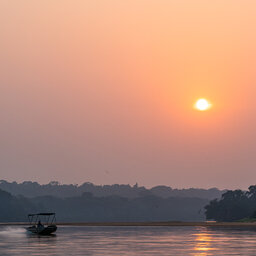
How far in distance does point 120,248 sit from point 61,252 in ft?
40.6

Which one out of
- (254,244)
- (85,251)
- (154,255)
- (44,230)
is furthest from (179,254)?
(44,230)

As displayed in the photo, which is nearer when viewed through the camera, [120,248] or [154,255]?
[154,255]

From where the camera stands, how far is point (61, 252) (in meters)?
115

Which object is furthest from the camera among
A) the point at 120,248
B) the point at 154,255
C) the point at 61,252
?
the point at 120,248

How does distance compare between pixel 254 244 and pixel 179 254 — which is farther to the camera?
pixel 254 244

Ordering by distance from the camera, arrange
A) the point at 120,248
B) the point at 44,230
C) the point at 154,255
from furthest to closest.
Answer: the point at 44,230, the point at 120,248, the point at 154,255

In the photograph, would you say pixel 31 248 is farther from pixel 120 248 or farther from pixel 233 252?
pixel 233 252

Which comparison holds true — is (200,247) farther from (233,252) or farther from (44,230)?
(44,230)

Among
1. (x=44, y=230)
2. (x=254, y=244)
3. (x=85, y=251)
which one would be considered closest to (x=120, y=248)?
(x=85, y=251)

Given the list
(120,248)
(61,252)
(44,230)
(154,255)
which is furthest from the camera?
(44,230)

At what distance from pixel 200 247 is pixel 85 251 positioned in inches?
823

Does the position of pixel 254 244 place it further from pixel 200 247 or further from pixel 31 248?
pixel 31 248

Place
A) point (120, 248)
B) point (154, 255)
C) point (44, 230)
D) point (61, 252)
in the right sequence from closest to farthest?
point (154, 255) < point (61, 252) < point (120, 248) < point (44, 230)

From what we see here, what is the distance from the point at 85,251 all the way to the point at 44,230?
2759 inches
